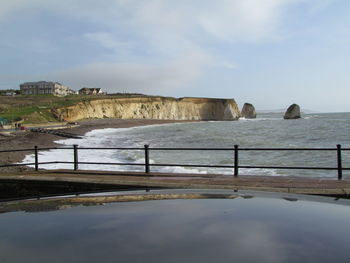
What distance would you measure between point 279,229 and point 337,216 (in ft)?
2.02

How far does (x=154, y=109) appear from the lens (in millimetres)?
145750

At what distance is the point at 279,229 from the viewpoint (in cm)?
227

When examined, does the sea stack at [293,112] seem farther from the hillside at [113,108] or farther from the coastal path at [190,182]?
the coastal path at [190,182]

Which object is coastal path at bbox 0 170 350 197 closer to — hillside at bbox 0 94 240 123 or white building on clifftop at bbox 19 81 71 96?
hillside at bbox 0 94 240 123

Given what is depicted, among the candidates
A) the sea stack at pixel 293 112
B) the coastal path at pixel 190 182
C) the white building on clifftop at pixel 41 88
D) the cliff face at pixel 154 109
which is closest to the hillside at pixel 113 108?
the cliff face at pixel 154 109

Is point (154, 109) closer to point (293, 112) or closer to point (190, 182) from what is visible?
point (293, 112)

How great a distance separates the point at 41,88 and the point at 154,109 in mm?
70387

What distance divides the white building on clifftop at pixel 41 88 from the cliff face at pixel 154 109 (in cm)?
5791

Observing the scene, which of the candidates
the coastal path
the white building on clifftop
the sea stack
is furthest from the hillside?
the coastal path

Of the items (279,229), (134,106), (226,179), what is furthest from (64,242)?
(134,106)

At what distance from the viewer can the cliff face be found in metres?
108

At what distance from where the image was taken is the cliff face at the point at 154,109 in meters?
108

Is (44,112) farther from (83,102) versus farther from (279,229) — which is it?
(279,229)

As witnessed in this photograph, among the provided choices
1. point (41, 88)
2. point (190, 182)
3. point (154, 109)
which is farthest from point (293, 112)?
point (190, 182)
